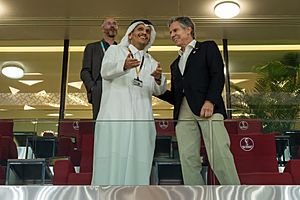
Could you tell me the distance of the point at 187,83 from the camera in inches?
170

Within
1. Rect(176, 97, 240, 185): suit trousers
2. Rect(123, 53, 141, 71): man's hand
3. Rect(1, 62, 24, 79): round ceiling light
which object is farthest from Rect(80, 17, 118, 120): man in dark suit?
Rect(1, 62, 24, 79): round ceiling light

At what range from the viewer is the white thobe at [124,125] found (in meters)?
4.18

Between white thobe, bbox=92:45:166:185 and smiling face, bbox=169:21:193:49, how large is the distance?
0.94ft

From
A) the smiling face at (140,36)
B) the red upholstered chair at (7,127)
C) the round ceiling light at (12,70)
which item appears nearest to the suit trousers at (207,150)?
the smiling face at (140,36)

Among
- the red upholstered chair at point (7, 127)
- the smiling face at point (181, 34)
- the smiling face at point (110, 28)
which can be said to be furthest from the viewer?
the smiling face at point (110, 28)

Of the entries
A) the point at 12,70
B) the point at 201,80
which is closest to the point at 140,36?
the point at 201,80

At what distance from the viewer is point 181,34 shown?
14.5 feet

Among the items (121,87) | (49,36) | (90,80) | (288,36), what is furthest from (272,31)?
(121,87)

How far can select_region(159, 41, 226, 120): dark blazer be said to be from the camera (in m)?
4.23

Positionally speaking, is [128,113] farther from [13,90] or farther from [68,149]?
[13,90]

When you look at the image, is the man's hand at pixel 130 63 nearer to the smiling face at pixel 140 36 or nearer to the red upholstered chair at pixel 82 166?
the smiling face at pixel 140 36

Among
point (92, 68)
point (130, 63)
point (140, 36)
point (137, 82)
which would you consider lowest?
point (137, 82)

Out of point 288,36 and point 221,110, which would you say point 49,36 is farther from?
point 221,110

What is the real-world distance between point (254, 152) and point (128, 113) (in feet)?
3.47
